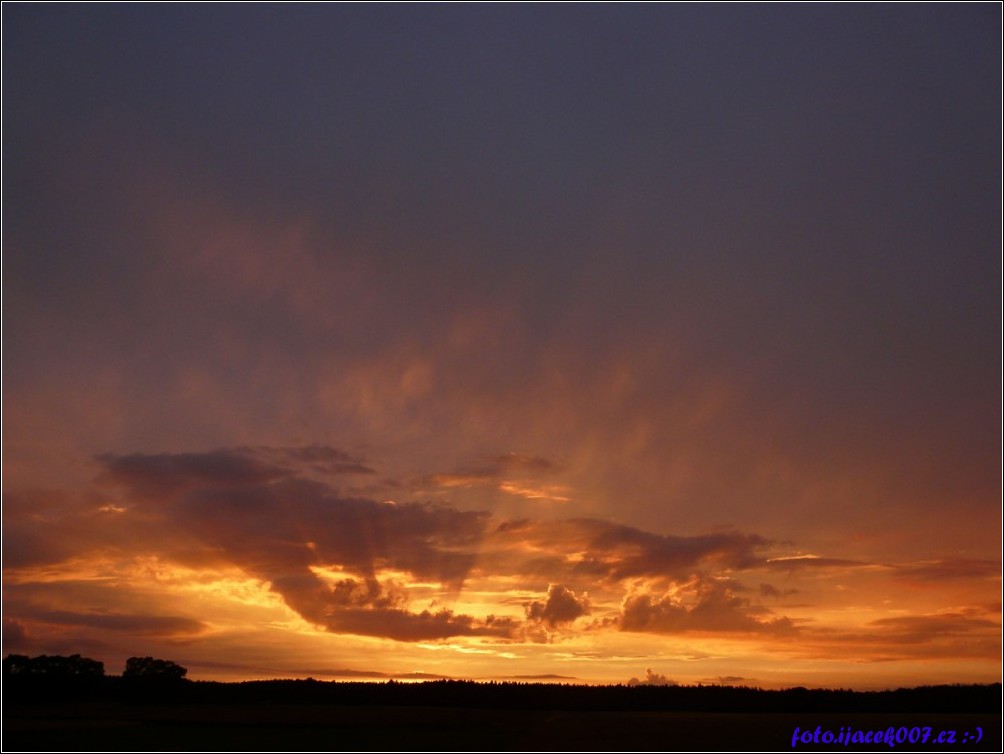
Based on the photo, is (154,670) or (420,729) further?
(154,670)

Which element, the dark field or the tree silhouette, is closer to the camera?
the dark field

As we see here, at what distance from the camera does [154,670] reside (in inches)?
5733

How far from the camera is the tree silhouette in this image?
143625 millimetres

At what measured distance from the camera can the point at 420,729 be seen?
91.5 meters

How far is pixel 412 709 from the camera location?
370 ft

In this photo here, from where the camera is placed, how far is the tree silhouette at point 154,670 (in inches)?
5655

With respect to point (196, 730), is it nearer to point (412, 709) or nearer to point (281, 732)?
point (281, 732)

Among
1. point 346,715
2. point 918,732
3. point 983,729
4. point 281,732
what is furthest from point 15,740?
point 983,729

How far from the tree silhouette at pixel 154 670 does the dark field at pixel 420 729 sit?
2921cm

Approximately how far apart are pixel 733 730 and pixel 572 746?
17.1 meters

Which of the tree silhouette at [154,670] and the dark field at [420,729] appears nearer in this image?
the dark field at [420,729]

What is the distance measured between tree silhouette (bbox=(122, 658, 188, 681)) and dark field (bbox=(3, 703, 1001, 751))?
2921cm

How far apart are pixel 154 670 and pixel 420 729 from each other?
72609 millimetres

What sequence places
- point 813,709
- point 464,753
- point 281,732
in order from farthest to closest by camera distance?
point 813,709 < point 281,732 < point 464,753
